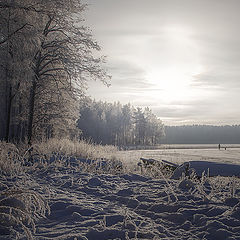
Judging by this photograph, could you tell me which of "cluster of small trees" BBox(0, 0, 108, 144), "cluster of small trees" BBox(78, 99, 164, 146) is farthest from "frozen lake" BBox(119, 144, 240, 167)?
"cluster of small trees" BBox(78, 99, 164, 146)

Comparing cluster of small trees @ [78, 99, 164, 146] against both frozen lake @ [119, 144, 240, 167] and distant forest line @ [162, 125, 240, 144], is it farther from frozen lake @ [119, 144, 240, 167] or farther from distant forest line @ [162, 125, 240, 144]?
distant forest line @ [162, 125, 240, 144]

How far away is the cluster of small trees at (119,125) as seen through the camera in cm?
6650

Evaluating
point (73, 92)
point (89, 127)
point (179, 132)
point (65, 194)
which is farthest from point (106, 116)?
point (179, 132)

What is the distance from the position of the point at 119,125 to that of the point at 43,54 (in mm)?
55848

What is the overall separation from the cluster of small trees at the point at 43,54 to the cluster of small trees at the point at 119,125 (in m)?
46.7

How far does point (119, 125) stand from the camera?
69250 millimetres

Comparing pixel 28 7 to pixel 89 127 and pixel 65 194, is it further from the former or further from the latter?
pixel 89 127

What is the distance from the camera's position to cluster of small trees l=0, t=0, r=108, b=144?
9.48 metres

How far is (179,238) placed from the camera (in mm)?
2432

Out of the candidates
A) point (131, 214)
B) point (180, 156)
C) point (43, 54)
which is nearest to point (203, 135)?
point (180, 156)

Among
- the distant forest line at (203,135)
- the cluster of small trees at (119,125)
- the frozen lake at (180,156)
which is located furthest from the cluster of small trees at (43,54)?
the distant forest line at (203,135)

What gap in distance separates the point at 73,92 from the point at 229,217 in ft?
36.4

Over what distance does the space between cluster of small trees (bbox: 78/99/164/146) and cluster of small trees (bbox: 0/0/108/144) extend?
153 ft

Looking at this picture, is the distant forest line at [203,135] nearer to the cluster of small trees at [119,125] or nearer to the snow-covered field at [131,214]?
the cluster of small trees at [119,125]
